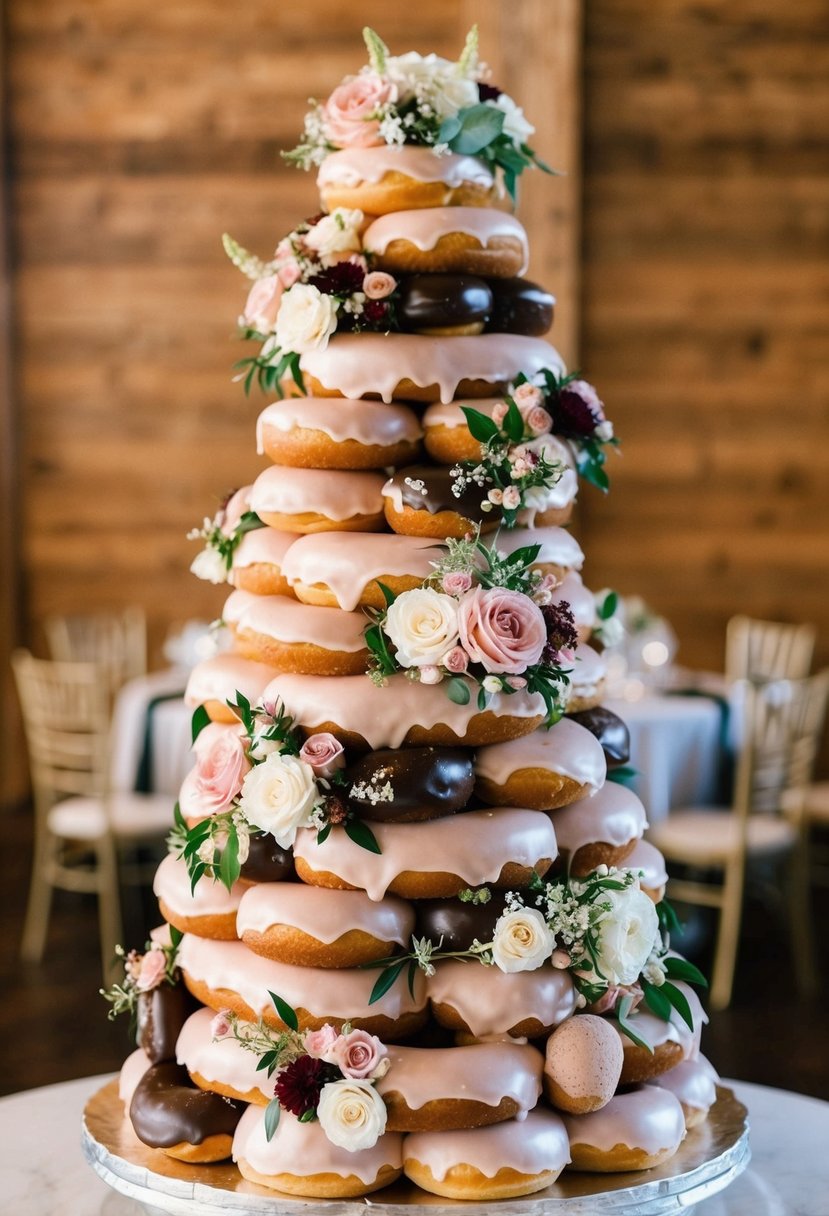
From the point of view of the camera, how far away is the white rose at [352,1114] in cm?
151

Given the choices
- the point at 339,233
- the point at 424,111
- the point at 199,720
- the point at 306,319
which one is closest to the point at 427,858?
the point at 199,720

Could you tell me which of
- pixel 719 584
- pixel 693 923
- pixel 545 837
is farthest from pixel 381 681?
pixel 719 584

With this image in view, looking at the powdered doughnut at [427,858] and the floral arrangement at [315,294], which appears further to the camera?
the floral arrangement at [315,294]

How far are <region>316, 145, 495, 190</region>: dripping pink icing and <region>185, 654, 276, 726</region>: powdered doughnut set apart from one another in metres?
0.62

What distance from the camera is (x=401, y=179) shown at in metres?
1.83

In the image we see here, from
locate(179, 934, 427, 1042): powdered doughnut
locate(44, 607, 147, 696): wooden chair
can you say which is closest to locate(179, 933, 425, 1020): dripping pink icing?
locate(179, 934, 427, 1042): powdered doughnut

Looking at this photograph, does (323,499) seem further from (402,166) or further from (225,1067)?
(225,1067)

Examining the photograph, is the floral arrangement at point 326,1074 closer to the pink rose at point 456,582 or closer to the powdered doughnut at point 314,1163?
the powdered doughnut at point 314,1163

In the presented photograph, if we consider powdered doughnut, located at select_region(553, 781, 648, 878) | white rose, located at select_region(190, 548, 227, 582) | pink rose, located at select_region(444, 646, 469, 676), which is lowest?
powdered doughnut, located at select_region(553, 781, 648, 878)

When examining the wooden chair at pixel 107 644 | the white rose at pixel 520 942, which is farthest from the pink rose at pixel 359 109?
the wooden chair at pixel 107 644

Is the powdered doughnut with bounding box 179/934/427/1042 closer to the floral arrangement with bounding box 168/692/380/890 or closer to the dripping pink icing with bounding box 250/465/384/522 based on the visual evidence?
the floral arrangement with bounding box 168/692/380/890

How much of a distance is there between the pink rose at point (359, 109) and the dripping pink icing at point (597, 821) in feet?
2.86

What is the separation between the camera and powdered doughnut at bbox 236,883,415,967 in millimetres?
1614

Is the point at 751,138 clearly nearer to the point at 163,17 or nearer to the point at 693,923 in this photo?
the point at 163,17
